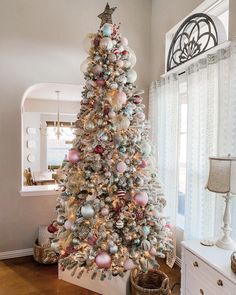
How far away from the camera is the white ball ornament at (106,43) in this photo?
2023 millimetres

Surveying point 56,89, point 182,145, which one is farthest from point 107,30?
point 56,89

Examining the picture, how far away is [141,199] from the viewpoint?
6.48 feet

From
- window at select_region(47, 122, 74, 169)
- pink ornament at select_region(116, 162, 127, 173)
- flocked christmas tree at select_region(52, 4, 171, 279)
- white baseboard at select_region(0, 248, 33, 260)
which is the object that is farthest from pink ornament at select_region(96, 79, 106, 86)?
window at select_region(47, 122, 74, 169)

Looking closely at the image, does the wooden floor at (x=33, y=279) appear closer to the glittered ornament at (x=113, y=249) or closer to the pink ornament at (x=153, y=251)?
the pink ornament at (x=153, y=251)

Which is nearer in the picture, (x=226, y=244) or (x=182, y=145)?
(x=226, y=244)

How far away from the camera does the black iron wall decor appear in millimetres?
2361

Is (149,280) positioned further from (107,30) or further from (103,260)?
(107,30)

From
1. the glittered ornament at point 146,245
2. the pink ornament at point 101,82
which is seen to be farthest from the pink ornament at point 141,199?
the pink ornament at point 101,82

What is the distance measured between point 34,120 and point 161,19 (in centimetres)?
476

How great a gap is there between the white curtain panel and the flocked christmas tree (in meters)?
0.82

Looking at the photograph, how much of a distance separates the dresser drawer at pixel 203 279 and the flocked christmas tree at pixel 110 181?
31cm

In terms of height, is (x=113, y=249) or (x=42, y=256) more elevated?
(x=113, y=249)

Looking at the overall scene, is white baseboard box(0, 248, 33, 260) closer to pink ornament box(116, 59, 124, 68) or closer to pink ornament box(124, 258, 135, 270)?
pink ornament box(124, 258, 135, 270)

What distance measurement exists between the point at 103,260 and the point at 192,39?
230cm
